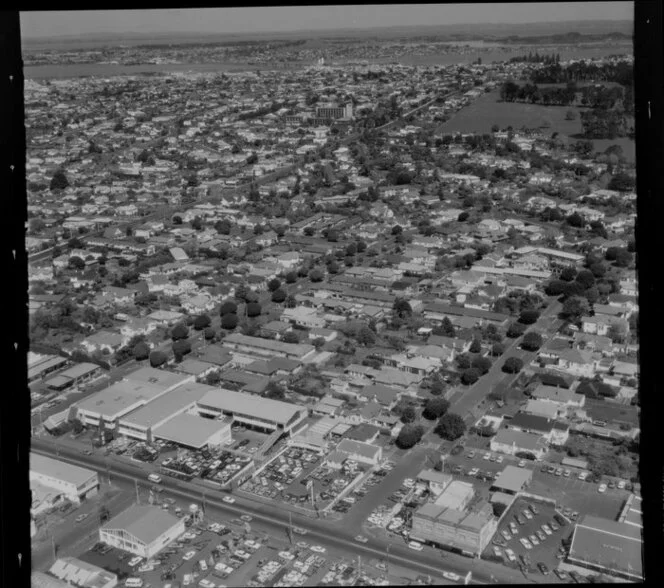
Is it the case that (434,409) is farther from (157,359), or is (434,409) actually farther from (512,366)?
(157,359)

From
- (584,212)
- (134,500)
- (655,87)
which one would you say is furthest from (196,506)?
(584,212)

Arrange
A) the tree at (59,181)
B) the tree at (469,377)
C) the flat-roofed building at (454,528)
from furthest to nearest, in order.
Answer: the tree at (59,181) < the tree at (469,377) < the flat-roofed building at (454,528)

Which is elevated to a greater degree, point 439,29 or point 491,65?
point 491,65

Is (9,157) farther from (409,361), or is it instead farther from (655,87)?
(409,361)

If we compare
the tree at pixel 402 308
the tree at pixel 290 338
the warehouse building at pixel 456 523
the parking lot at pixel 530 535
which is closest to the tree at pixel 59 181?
the tree at pixel 290 338

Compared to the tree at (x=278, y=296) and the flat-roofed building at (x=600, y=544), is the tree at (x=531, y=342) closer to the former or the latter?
the tree at (x=278, y=296)

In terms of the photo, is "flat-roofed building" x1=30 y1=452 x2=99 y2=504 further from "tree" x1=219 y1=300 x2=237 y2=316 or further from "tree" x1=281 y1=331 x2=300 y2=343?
"tree" x1=219 y1=300 x2=237 y2=316

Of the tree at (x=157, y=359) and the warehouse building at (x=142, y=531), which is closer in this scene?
the warehouse building at (x=142, y=531)

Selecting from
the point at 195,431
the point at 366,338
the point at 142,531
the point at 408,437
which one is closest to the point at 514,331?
the point at 366,338
